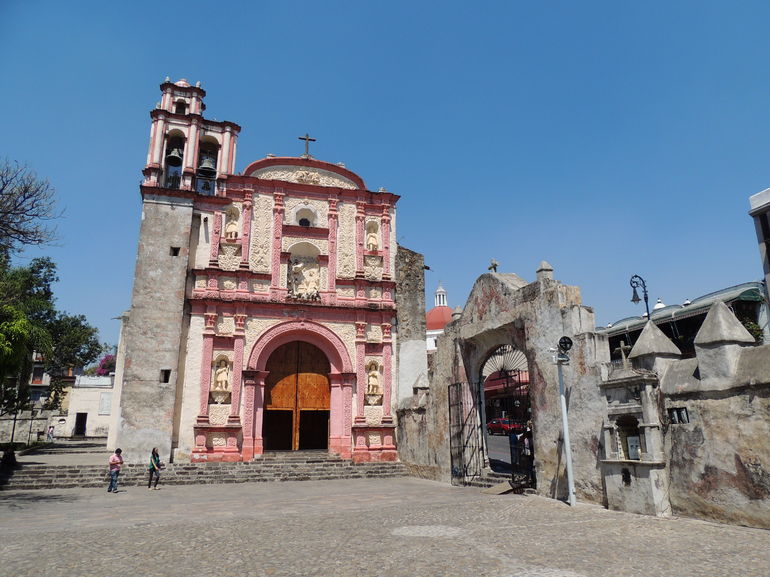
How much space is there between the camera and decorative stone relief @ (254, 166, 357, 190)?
70.6 ft

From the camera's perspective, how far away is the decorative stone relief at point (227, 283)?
19.8m

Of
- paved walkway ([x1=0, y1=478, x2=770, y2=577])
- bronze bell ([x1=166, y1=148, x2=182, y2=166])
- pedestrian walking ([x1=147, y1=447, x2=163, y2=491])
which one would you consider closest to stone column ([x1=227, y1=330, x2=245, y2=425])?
pedestrian walking ([x1=147, y1=447, x2=163, y2=491])

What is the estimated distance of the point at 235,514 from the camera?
33.7 ft

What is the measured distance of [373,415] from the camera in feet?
66.0

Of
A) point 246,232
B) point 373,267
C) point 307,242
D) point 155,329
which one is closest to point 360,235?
point 373,267

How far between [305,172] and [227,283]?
5.58 m

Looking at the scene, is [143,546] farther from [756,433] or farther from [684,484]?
[756,433]

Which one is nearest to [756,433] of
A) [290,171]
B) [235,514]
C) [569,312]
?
[569,312]

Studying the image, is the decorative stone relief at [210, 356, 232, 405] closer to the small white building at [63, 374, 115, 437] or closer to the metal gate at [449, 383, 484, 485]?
the metal gate at [449, 383, 484, 485]

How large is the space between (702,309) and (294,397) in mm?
16181

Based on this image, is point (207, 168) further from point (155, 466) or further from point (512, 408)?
point (512, 408)

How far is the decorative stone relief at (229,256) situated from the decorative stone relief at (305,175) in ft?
10.2

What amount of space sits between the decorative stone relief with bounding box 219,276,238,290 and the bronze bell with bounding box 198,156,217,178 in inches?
172

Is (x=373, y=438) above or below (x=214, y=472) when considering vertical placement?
above
